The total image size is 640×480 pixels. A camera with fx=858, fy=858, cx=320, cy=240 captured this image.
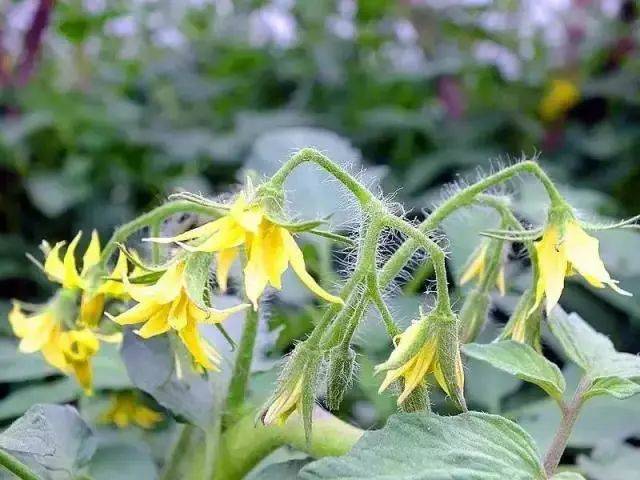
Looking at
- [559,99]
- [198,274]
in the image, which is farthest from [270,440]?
[559,99]

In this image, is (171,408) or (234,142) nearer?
(171,408)

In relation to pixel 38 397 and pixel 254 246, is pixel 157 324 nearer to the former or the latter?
pixel 254 246

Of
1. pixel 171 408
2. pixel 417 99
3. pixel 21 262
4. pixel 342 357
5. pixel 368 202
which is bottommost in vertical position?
pixel 21 262

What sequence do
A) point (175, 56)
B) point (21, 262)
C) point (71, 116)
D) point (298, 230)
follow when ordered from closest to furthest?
1. point (298, 230)
2. point (21, 262)
3. point (71, 116)
4. point (175, 56)

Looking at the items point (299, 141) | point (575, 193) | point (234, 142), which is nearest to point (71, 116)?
point (234, 142)

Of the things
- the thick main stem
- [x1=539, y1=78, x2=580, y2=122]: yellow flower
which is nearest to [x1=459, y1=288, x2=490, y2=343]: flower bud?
the thick main stem

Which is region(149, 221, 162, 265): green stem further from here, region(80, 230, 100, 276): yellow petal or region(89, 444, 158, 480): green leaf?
region(89, 444, 158, 480): green leaf

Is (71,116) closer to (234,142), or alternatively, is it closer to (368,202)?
(234,142)

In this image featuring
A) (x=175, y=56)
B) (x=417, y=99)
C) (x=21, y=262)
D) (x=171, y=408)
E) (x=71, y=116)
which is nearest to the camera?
(x=171, y=408)
